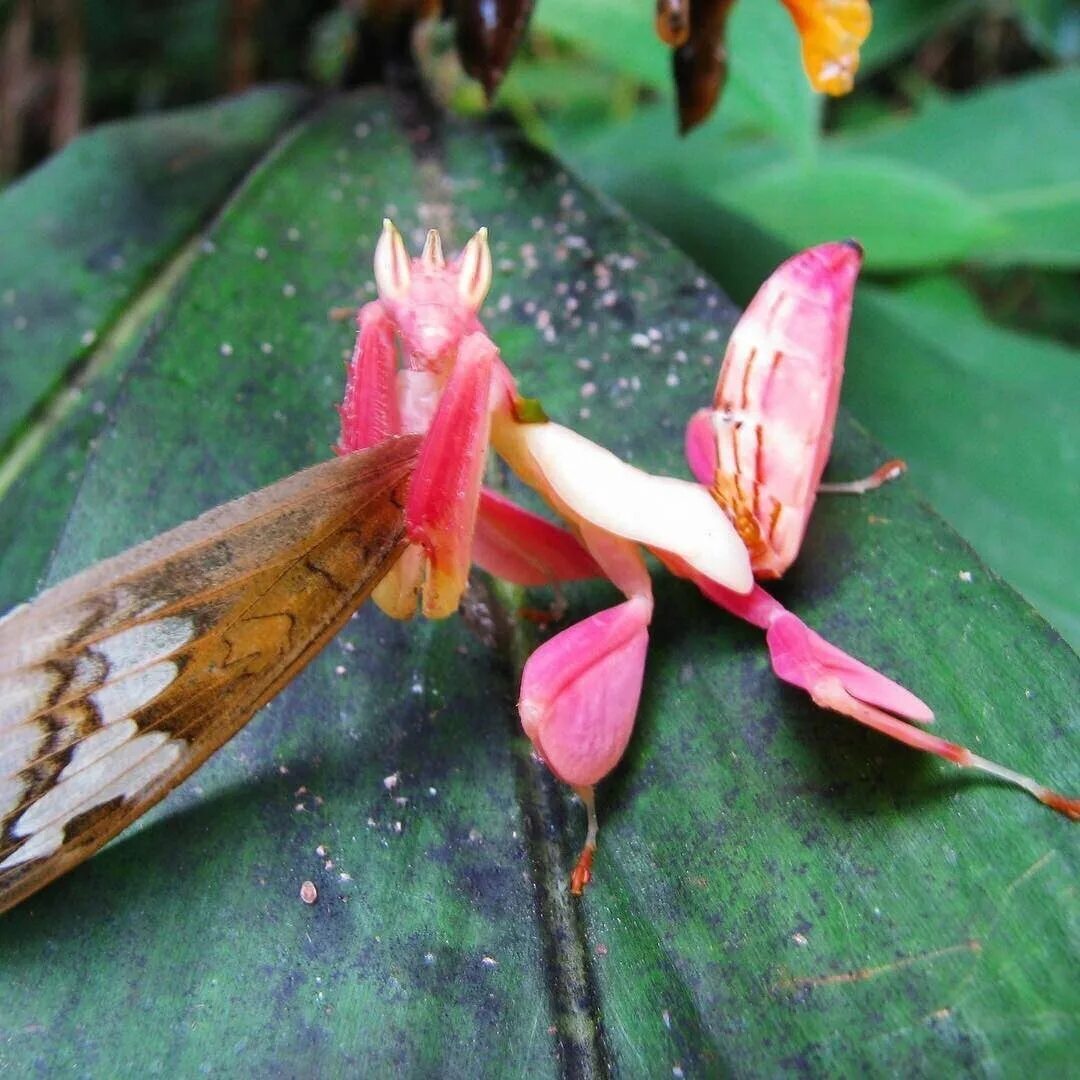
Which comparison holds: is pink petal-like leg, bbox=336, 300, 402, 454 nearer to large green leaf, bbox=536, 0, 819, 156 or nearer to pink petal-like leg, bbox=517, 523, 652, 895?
pink petal-like leg, bbox=517, 523, 652, 895

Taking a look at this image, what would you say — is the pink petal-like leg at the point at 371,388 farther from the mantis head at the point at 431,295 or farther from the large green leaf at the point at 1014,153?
the large green leaf at the point at 1014,153

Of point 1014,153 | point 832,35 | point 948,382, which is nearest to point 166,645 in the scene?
point 832,35

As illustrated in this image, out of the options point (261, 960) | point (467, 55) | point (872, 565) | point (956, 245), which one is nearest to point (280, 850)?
point (261, 960)

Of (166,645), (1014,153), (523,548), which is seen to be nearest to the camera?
(166,645)

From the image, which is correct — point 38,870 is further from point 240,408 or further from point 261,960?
point 240,408

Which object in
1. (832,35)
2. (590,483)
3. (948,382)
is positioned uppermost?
(832,35)

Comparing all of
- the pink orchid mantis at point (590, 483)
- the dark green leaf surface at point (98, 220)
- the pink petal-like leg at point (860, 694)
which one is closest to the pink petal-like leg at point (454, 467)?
the pink orchid mantis at point (590, 483)

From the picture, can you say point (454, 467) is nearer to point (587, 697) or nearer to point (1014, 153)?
point (587, 697)
